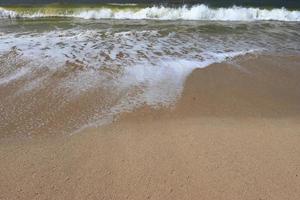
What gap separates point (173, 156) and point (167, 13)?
15520 mm

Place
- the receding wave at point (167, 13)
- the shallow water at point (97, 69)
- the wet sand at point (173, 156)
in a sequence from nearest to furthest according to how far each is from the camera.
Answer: the wet sand at point (173, 156)
the shallow water at point (97, 69)
the receding wave at point (167, 13)

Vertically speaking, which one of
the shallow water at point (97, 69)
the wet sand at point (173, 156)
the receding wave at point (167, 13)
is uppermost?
the receding wave at point (167, 13)

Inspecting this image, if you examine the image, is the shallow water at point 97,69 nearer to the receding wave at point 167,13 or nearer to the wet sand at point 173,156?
the wet sand at point 173,156

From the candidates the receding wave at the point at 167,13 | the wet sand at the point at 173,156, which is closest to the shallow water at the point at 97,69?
the wet sand at the point at 173,156

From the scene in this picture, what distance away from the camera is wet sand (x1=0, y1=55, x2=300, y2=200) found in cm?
291

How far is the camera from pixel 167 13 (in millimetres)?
18031

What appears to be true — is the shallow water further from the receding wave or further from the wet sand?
the receding wave

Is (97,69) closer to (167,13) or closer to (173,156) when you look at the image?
(173,156)

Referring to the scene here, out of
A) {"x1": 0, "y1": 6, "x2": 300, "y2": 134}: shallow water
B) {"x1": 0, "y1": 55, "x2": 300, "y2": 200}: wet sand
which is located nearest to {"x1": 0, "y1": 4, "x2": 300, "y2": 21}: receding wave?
{"x1": 0, "y1": 6, "x2": 300, "y2": 134}: shallow water

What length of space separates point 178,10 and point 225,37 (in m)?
7.99

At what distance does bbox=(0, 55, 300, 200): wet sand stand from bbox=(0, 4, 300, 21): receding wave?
1332 centimetres

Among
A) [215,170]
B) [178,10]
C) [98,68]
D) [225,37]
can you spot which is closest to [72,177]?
[215,170]

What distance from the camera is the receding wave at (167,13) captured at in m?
17.3

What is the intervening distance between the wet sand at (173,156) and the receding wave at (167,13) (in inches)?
525
